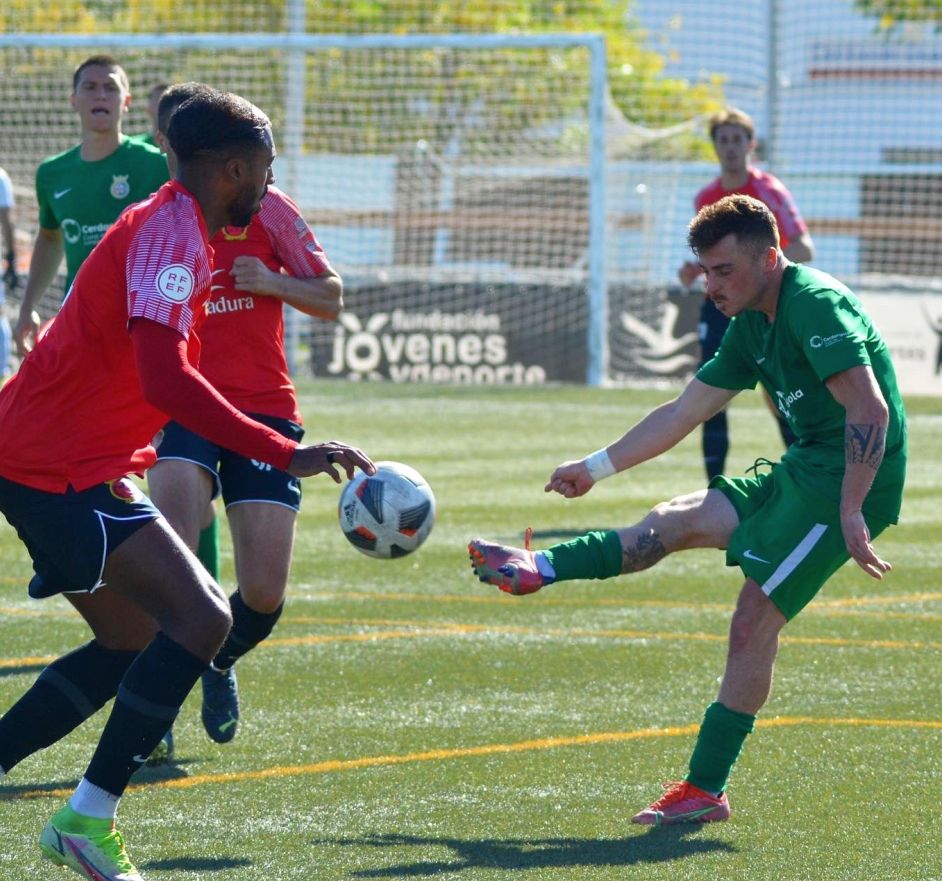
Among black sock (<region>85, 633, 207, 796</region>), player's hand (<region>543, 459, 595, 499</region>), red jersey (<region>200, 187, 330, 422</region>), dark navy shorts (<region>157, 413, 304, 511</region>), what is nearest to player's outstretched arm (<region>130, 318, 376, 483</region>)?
black sock (<region>85, 633, 207, 796</region>)

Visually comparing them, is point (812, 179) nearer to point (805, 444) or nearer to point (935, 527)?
point (935, 527)

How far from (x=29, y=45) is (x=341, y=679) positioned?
17.6m

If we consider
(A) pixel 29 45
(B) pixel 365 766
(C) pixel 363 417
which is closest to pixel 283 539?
(B) pixel 365 766

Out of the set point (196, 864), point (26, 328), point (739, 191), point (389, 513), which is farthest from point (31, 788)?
point (739, 191)

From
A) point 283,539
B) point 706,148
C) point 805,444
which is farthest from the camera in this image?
point 706,148

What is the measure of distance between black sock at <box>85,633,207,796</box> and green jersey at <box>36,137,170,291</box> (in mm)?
3926

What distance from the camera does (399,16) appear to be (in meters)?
28.3

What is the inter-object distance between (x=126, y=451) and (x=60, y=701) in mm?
737

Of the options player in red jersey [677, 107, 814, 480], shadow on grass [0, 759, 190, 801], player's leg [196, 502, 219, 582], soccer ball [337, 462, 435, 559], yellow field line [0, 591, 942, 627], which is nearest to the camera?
shadow on grass [0, 759, 190, 801]

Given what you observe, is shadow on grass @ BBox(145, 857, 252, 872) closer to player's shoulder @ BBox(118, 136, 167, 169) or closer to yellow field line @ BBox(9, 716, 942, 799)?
yellow field line @ BBox(9, 716, 942, 799)

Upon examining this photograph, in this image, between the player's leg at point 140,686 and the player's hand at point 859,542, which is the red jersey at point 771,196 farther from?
the player's leg at point 140,686

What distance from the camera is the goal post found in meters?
23.0

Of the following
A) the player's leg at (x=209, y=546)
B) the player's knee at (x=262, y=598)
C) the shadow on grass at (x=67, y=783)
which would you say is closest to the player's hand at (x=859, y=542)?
the player's knee at (x=262, y=598)

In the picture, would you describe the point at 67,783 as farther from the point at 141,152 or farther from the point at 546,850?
the point at 141,152
